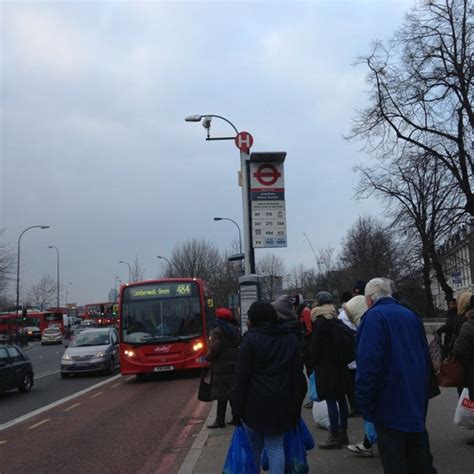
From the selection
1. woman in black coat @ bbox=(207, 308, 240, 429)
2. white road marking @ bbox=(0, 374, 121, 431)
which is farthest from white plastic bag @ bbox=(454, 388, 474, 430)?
white road marking @ bbox=(0, 374, 121, 431)

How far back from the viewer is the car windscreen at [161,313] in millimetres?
16469

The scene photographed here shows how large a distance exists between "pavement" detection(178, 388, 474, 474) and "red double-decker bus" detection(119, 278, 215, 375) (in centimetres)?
790

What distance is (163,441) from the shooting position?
8.23m

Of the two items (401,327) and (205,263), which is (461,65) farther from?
(205,263)

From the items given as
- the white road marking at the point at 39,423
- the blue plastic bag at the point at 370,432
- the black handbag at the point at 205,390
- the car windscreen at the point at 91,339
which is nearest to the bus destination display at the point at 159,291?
the car windscreen at the point at 91,339

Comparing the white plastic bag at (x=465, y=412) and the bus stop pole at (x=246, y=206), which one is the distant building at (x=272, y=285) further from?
the white plastic bag at (x=465, y=412)

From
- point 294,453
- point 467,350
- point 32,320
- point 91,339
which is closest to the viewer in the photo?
point 294,453

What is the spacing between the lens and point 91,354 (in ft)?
61.6

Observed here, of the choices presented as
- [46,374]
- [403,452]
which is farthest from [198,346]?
[403,452]

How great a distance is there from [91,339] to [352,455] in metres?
15.5

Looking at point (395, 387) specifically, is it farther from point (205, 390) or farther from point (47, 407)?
point (47, 407)

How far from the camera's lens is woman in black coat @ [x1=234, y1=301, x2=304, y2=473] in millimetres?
4488

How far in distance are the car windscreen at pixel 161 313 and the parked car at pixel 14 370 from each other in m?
2.75

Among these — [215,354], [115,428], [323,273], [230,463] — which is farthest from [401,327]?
[323,273]
